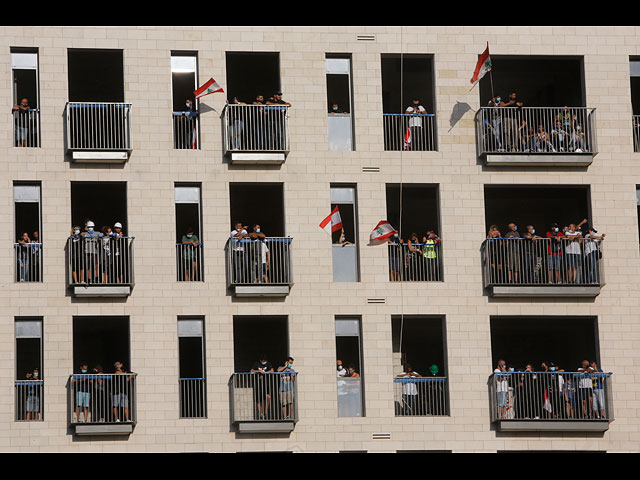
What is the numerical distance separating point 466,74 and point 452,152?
2.70m

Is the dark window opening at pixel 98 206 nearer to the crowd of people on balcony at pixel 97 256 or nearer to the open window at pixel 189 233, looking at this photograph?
the open window at pixel 189 233

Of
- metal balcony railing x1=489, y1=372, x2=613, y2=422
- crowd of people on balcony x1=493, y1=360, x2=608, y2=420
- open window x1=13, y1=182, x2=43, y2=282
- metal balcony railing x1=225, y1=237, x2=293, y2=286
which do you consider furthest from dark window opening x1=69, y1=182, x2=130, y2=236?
crowd of people on balcony x1=493, y1=360, x2=608, y2=420

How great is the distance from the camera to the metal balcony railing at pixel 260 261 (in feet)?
174

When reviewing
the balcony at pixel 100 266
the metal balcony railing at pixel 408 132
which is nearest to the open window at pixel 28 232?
the balcony at pixel 100 266

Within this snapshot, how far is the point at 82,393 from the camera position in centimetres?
5150

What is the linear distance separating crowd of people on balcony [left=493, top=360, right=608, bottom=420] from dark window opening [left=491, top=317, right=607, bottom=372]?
148 inches

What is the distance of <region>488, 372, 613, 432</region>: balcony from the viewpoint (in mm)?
52688

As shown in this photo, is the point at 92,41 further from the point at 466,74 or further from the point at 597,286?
the point at 597,286

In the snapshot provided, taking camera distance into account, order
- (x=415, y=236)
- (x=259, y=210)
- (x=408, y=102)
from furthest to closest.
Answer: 1. (x=408, y=102)
2. (x=259, y=210)
3. (x=415, y=236)

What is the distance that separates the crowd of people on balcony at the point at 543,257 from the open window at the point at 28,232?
1422cm

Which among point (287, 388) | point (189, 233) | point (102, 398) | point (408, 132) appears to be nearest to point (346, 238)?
point (408, 132)

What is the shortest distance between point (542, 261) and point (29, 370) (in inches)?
650

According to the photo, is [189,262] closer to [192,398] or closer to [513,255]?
[192,398]

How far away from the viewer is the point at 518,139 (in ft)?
180
